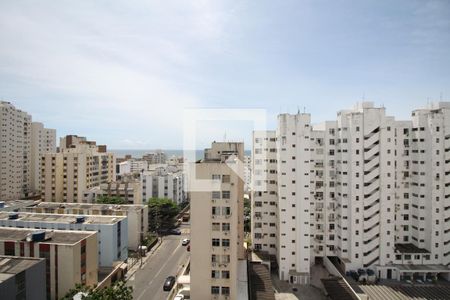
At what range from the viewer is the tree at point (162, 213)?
32.8m

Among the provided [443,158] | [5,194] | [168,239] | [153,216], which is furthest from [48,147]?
[443,158]

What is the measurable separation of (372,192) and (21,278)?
21.4 metres

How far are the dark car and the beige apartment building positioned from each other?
181 inches

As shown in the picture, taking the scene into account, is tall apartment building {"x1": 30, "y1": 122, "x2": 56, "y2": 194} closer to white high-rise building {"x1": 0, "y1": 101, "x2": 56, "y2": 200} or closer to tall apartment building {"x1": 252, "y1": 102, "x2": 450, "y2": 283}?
white high-rise building {"x1": 0, "y1": 101, "x2": 56, "y2": 200}

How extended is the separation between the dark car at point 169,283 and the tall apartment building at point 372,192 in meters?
7.69

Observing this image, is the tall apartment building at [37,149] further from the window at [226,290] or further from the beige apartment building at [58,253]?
the window at [226,290]

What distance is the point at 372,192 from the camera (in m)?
21.8

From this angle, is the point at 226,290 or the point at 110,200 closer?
the point at 226,290

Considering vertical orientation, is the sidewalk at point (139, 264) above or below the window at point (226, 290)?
below

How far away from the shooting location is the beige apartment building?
15.1m

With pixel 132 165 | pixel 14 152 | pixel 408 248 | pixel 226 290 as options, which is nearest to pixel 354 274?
pixel 408 248

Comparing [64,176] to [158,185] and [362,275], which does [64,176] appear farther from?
[362,275]

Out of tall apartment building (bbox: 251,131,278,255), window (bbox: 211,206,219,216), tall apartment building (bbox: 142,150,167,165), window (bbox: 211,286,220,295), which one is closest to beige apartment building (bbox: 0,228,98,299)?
window (bbox: 211,286,220,295)

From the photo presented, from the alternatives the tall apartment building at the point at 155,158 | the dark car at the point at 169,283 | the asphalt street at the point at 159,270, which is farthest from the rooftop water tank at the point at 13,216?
the tall apartment building at the point at 155,158
